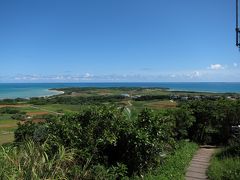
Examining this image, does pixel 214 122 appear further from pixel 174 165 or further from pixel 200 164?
pixel 174 165

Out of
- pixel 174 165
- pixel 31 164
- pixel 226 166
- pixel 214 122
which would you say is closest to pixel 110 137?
pixel 174 165

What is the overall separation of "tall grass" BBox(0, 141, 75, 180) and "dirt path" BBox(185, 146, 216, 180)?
8.22ft

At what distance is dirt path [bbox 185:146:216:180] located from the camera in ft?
20.5

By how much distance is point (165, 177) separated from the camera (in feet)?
19.9

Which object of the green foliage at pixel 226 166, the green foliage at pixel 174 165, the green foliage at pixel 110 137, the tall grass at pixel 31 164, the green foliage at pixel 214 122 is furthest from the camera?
the green foliage at pixel 214 122

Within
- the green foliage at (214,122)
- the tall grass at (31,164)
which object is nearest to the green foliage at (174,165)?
the green foliage at (214,122)

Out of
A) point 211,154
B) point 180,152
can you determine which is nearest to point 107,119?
point 180,152

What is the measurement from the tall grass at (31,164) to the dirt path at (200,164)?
8.22 ft

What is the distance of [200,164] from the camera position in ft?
23.6

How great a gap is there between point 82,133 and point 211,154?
383 centimetres

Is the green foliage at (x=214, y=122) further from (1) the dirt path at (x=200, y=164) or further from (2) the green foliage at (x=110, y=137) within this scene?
(2) the green foliage at (x=110, y=137)

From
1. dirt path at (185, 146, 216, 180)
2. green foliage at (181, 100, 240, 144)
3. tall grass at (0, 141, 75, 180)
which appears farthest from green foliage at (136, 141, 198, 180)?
tall grass at (0, 141, 75, 180)

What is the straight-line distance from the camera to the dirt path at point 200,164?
6.24 m

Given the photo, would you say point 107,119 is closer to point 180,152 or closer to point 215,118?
point 180,152
